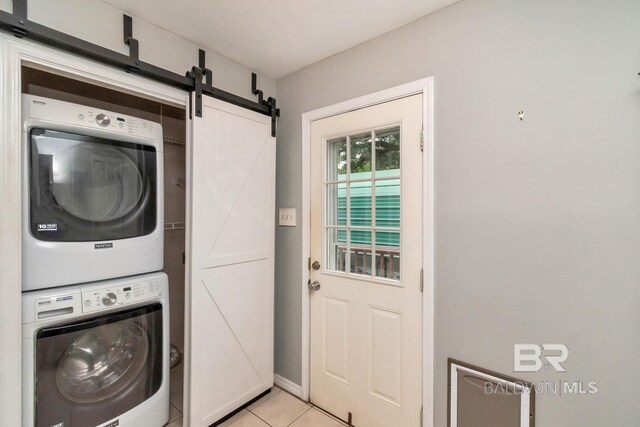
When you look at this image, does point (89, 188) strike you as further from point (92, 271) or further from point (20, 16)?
point (20, 16)

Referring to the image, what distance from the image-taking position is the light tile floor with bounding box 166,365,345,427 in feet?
5.94

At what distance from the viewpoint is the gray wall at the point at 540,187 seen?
1.09 metres

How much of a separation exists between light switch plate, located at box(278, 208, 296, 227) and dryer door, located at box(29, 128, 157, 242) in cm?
90

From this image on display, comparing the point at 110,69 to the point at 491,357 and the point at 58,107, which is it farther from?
the point at 491,357

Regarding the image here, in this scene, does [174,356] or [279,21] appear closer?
[279,21]

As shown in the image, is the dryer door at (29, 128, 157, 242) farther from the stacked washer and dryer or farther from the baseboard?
the baseboard

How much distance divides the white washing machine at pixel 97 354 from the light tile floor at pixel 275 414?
39 cm

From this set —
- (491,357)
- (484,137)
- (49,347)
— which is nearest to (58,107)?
(49,347)

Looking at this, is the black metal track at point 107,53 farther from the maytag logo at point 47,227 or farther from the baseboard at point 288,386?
the baseboard at point 288,386

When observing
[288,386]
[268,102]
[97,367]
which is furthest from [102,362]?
Result: [268,102]

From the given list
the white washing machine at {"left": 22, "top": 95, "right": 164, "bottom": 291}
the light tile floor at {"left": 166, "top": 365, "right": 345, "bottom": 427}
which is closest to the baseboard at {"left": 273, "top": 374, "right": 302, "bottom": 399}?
the light tile floor at {"left": 166, "top": 365, "right": 345, "bottom": 427}

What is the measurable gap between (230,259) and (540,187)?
5.83 ft

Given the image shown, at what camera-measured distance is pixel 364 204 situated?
179 centimetres

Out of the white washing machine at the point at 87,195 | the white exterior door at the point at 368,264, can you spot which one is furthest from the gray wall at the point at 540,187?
the white washing machine at the point at 87,195
